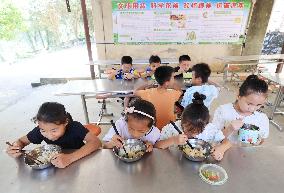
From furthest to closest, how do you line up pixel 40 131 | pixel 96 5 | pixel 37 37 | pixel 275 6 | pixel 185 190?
pixel 37 37
pixel 275 6
pixel 96 5
pixel 40 131
pixel 185 190

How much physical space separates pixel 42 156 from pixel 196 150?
938 mm

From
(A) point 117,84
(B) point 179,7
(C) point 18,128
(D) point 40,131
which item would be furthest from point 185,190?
(B) point 179,7

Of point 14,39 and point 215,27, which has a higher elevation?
point 215,27

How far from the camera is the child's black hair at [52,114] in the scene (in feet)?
4.13

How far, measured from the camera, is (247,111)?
1.54 metres

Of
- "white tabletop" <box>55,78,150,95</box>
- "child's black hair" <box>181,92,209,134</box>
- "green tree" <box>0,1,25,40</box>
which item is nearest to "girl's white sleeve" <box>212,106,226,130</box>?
"child's black hair" <box>181,92,209,134</box>

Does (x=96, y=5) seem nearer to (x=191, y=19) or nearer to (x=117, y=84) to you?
(x=191, y=19)

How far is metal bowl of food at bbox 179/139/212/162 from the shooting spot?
1.20 metres

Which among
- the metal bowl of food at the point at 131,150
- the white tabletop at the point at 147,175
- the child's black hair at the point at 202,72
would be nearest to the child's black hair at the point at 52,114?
the white tabletop at the point at 147,175

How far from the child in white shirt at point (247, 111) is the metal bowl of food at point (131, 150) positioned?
0.59 m

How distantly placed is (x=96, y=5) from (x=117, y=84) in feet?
9.24

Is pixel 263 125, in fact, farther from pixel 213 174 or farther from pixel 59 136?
pixel 59 136

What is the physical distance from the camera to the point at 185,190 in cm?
101

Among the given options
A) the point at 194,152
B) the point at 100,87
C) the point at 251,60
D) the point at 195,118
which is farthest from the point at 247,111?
the point at 251,60
